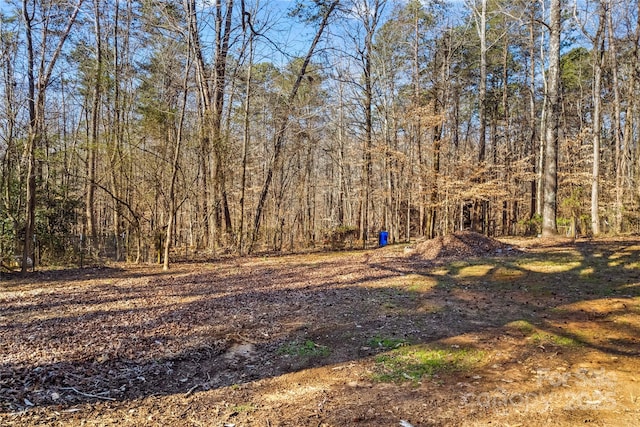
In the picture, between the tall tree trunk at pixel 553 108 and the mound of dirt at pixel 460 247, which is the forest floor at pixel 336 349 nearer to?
the mound of dirt at pixel 460 247

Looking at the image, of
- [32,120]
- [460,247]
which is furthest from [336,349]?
[32,120]

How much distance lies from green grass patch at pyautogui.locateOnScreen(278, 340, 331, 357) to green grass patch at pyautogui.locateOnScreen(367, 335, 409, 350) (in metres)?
0.49

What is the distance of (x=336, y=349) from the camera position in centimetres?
398

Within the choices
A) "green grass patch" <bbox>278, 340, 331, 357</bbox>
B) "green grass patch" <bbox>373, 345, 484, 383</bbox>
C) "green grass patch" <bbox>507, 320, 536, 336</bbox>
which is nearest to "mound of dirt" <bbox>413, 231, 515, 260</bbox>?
"green grass patch" <bbox>507, 320, 536, 336</bbox>

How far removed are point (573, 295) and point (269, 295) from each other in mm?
4410

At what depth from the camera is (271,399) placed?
302 centimetres

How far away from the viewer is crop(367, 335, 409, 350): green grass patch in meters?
3.98

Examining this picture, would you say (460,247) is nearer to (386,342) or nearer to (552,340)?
(552,340)

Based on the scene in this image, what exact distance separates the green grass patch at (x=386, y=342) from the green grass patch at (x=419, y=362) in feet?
0.33

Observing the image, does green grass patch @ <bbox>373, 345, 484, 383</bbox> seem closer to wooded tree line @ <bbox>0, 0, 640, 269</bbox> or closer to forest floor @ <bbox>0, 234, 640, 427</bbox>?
forest floor @ <bbox>0, 234, 640, 427</bbox>

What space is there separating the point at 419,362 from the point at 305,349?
1.16 m

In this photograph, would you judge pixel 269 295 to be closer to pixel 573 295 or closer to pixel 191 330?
pixel 191 330

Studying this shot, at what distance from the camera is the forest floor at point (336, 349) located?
8.96ft

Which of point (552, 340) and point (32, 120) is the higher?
point (32, 120)
